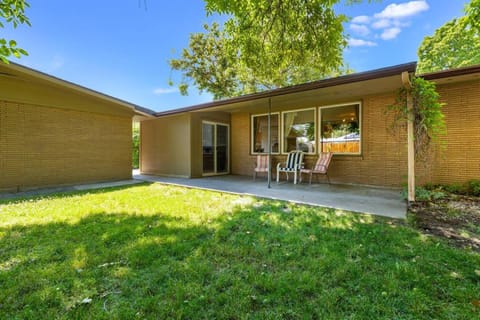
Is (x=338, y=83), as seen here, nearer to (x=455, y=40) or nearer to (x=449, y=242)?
(x=449, y=242)

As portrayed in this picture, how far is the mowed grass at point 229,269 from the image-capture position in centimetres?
157

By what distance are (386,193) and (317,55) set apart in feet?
11.8

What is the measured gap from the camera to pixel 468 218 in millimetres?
3381

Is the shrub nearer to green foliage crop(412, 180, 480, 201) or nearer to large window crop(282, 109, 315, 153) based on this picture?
green foliage crop(412, 180, 480, 201)

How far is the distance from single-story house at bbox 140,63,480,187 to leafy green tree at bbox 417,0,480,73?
14990 mm

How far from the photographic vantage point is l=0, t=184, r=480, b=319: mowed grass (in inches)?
61.7

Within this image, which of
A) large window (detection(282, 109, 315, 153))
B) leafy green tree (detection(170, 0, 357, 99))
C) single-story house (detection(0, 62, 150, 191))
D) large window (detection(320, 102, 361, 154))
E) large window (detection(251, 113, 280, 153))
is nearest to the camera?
leafy green tree (detection(170, 0, 357, 99))

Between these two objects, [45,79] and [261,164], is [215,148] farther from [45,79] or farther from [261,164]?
[45,79]

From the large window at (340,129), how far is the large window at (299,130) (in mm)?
324

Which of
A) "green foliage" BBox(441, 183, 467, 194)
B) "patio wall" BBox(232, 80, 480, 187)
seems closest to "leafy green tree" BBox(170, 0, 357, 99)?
"patio wall" BBox(232, 80, 480, 187)

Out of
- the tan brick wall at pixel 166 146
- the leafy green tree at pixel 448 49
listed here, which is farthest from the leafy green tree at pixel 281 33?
the leafy green tree at pixel 448 49

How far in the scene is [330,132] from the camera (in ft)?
22.7

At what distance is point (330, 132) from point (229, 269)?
5.88 meters

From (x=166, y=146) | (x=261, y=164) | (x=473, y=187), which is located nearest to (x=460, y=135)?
(x=473, y=187)
